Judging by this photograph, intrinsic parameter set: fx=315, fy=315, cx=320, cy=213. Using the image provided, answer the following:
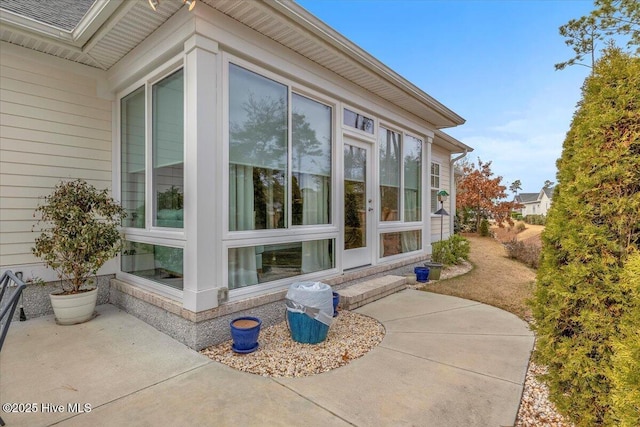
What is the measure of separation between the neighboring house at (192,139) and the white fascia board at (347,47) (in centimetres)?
3

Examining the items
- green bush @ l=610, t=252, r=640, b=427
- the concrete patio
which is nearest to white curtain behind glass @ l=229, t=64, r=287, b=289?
the concrete patio

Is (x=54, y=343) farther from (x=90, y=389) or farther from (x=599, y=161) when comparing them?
(x=599, y=161)

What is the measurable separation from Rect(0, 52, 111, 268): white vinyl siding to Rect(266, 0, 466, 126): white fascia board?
3002 millimetres

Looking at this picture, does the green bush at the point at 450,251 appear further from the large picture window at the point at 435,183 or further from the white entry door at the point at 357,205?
the white entry door at the point at 357,205

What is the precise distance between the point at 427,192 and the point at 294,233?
173 inches

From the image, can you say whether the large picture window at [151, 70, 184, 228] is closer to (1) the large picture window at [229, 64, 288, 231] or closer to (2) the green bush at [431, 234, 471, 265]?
(1) the large picture window at [229, 64, 288, 231]

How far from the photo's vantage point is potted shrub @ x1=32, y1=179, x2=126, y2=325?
3617 millimetres

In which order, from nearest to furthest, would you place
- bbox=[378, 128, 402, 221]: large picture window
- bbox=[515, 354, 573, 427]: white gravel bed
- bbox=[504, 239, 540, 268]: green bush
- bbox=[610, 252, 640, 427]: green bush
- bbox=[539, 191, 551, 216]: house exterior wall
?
bbox=[610, 252, 640, 427]: green bush, bbox=[515, 354, 573, 427]: white gravel bed, bbox=[378, 128, 402, 221]: large picture window, bbox=[504, 239, 540, 268]: green bush, bbox=[539, 191, 551, 216]: house exterior wall

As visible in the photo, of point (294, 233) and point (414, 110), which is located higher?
point (414, 110)

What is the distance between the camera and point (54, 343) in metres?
3.17

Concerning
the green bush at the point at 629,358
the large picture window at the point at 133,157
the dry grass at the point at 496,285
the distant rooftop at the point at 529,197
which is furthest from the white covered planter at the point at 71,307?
the distant rooftop at the point at 529,197

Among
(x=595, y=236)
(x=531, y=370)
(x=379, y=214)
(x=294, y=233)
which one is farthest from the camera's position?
(x=379, y=214)

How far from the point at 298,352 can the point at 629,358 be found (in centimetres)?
242

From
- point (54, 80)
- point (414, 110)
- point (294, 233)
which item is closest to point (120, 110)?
point (54, 80)
